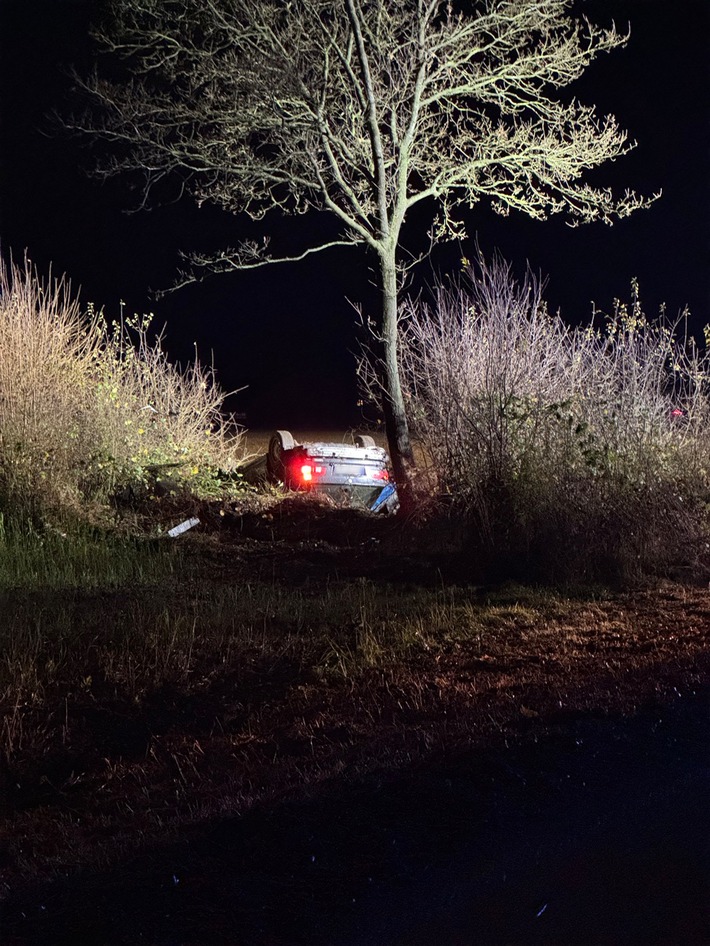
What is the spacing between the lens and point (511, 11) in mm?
12453

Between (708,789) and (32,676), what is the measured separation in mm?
3679

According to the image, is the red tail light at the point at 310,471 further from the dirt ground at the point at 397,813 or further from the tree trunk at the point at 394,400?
the dirt ground at the point at 397,813

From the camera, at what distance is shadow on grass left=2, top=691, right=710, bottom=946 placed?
11.4ft

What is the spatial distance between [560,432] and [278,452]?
5.77m

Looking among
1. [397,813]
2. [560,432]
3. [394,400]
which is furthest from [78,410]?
[397,813]

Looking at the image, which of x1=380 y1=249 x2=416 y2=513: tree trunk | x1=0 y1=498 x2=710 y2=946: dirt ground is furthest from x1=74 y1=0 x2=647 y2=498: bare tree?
x1=0 y1=498 x2=710 y2=946: dirt ground

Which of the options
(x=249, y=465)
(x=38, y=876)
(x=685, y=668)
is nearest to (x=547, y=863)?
(x=38, y=876)

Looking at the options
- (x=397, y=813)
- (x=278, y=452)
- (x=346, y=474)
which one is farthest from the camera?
(x=278, y=452)

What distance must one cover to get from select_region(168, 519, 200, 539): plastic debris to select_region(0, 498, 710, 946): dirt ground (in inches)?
219

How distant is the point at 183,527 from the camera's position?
39.1 feet

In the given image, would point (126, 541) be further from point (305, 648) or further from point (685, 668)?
point (685, 668)

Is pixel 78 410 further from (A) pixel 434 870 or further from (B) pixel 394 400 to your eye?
(A) pixel 434 870

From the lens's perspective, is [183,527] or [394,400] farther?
[394,400]

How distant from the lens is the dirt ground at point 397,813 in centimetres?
353
